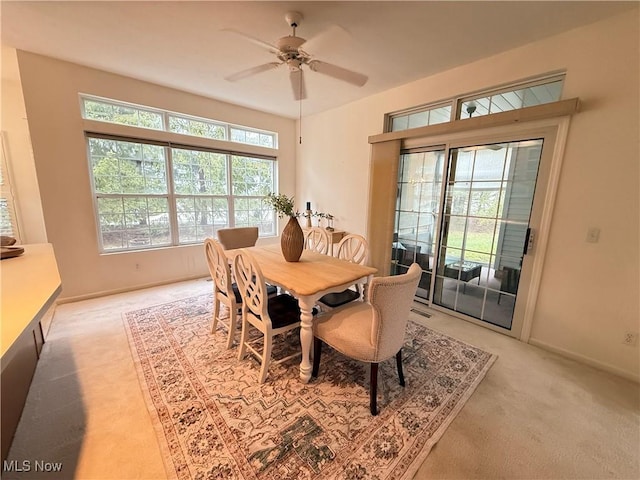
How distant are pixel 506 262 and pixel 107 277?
475 centimetres

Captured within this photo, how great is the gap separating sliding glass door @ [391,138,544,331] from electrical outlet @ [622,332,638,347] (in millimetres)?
744

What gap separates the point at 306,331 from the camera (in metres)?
1.81

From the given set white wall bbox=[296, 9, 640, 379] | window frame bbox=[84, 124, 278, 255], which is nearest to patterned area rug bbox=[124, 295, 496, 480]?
white wall bbox=[296, 9, 640, 379]

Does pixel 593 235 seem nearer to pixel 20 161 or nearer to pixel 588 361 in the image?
pixel 588 361

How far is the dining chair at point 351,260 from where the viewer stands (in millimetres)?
2275

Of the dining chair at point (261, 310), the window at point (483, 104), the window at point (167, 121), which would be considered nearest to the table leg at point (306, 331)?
the dining chair at point (261, 310)

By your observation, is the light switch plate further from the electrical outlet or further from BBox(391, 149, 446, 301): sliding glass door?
BBox(391, 149, 446, 301): sliding glass door

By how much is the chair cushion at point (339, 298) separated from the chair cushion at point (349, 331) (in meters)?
0.21

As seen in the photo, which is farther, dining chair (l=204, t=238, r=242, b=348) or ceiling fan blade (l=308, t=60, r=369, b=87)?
dining chair (l=204, t=238, r=242, b=348)

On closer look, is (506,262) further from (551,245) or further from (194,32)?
(194,32)

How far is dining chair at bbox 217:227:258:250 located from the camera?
10.2 ft

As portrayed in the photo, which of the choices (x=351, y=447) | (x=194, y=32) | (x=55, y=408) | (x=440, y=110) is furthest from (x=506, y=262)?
(x=55, y=408)

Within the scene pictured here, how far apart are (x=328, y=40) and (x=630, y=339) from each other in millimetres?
3465

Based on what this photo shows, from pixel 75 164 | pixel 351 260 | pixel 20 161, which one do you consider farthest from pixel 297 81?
pixel 20 161
